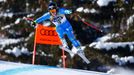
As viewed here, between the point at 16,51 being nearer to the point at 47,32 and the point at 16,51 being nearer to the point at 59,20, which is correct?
the point at 47,32

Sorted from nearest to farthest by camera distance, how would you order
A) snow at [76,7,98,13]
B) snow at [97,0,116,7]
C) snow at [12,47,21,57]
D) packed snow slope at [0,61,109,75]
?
1. packed snow slope at [0,61,109,75]
2. snow at [97,0,116,7]
3. snow at [76,7,98,13]
4. snow at [12,47,21,57]

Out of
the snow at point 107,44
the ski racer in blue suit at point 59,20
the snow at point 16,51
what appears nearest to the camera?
the ski racer in blue suit at point 59,20

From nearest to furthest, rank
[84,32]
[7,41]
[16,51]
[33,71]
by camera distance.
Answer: [33,71] < [84,32] < [16,51] < [7,41]

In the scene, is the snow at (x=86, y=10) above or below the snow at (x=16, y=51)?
above

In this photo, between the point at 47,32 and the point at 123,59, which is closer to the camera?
the point at 47,32

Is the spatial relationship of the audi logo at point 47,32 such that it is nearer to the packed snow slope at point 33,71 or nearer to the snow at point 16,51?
the snow at point 16,51

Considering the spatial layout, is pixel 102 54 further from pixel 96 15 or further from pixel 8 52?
pixel 8 52

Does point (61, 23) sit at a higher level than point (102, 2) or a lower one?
lower

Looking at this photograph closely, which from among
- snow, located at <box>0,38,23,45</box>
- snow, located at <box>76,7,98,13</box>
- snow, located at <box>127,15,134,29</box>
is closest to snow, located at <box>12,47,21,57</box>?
snow, located at <box>0,38,23,45</box>

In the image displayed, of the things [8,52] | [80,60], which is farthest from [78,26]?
[8,52]

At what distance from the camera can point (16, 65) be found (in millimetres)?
3445

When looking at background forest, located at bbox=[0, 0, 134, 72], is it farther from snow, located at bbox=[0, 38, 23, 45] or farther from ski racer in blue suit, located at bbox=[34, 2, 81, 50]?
ski racer in blue suit, located at bbox=[34, 2, 81, 50]

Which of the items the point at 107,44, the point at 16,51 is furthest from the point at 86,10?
the point at 16,51

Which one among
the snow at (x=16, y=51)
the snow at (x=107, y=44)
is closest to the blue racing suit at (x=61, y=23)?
the snow at (x=107, y=44)
